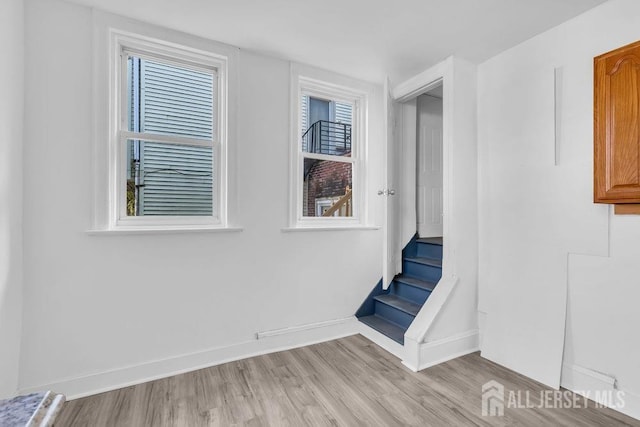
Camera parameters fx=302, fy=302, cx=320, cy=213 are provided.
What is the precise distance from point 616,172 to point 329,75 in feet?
7.26

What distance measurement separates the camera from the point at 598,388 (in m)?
1.87

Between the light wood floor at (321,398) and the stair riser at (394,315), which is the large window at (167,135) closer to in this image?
the light wood floor at (321,398)

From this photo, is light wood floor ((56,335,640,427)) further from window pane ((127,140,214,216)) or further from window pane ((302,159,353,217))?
window pane ((302,159,353,217))

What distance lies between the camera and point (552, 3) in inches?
73.6

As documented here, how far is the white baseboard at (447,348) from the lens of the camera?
230 centimetres

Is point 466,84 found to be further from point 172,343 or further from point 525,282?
point 172,343

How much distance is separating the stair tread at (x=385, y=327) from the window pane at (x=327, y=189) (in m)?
1.05

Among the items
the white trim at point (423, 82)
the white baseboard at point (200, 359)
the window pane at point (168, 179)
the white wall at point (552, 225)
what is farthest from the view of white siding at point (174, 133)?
the white wall at point (552, 225)

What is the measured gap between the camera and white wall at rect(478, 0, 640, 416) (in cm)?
182

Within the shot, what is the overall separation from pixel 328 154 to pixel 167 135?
55.9 inches

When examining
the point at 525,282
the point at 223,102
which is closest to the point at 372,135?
the point at 223,102

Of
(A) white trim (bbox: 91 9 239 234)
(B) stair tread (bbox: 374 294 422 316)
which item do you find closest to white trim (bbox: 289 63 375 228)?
(A) white trim (bbox: 91 9 239 234)

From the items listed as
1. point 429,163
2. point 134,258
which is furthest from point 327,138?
point 134,258

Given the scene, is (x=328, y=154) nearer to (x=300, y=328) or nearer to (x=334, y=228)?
(x=334, y=228)
